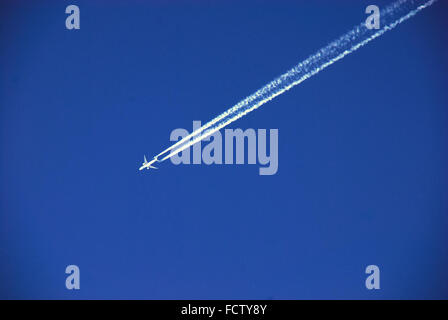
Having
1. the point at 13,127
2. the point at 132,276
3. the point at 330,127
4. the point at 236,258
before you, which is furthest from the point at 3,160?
the point at 330,127

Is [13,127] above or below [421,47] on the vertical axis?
below

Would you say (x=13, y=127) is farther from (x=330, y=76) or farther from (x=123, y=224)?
(x=330, y=76)

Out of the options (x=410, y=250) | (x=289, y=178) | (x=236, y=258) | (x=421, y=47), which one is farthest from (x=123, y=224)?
(x=421, y=47)

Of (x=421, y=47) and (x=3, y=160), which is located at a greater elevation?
(x=421, y=47)

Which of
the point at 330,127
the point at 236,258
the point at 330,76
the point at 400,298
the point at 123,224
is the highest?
the point at 330,76

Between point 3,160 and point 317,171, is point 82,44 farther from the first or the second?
point 317,171

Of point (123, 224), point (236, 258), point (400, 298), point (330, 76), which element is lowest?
point (400, 298)
